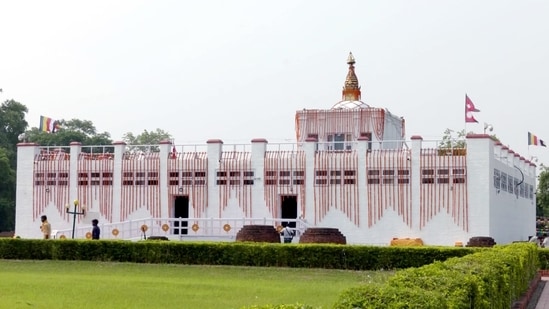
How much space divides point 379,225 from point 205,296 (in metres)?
21.7

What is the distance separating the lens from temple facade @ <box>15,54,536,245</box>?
36625 mm

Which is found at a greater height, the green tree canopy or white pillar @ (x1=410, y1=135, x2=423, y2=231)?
the green tree canopy

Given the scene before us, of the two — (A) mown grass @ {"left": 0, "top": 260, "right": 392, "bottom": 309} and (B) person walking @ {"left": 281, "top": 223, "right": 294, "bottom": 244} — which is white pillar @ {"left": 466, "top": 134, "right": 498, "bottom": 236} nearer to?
(B) person walking @ {"left": 281, "top": 223, "right": 294, "bottom": 244}

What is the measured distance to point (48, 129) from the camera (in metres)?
45.3

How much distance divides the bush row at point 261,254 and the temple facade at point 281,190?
801 centimetres

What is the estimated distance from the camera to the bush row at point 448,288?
7969mm

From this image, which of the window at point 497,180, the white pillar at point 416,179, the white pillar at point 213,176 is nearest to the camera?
the white pillar at point 416,179

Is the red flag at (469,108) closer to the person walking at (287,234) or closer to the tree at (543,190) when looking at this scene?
the person walking at (287,234)

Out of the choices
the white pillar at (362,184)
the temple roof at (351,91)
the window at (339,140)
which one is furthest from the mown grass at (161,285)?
the temple roof at (351,91)

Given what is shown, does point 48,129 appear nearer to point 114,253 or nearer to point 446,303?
point 114,253

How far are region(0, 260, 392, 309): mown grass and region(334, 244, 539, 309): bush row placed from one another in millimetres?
1660

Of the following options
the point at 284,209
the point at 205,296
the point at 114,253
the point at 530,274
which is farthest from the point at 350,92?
the point at 205,296

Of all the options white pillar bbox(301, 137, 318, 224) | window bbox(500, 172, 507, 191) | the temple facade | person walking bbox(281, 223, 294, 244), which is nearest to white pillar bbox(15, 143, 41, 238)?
the temple facade

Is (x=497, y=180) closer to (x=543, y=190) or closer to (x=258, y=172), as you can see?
(x=258, y=172)
